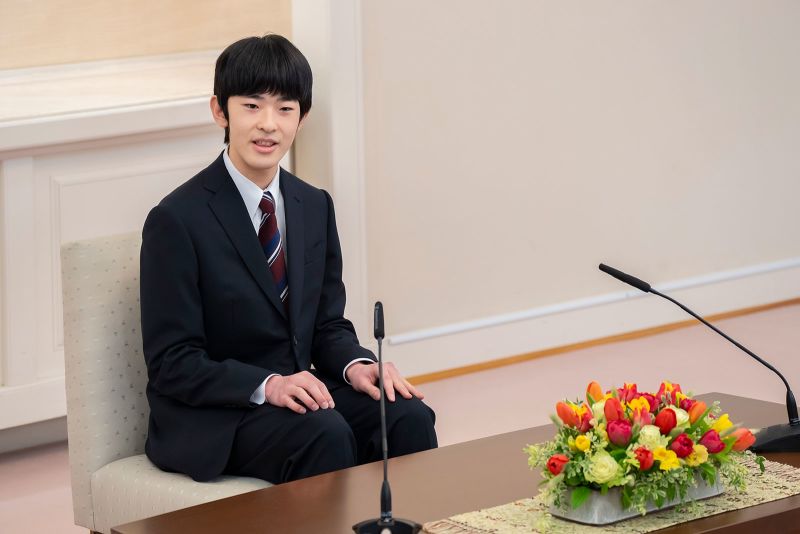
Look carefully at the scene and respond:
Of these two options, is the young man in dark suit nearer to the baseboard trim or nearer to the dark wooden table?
the dark wooden table

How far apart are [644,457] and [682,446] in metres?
0.07

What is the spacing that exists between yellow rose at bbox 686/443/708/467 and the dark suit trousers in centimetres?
70

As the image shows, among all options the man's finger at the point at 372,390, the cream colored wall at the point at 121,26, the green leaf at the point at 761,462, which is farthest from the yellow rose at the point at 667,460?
the cream colored wall at the point at 121,26

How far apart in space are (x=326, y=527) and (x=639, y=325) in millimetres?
3671

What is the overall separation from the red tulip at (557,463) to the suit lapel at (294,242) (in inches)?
33.0

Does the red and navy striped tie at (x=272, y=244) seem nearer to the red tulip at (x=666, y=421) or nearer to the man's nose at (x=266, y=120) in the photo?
the man's nose at (x=266, y=120)

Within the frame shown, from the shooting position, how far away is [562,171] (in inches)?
203

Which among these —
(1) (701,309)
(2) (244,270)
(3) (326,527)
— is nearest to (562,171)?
(1) (701,309)

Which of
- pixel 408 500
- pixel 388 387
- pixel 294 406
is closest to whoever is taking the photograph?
pixel 408 500

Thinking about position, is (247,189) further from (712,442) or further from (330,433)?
(712,442)

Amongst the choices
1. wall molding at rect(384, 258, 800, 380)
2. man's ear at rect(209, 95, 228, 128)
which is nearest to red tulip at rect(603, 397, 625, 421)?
man's ear at rect(209, 95, 228, 128)

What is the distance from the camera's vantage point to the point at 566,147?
5.15m

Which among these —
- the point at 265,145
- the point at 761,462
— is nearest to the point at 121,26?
the point at 265,145

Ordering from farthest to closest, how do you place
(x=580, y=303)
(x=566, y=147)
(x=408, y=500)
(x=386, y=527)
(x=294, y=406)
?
(x=580, y=303)
(x=566, y=147)
(x=294, y=406)
(x=408, y=500)
(x=386, y=527)
